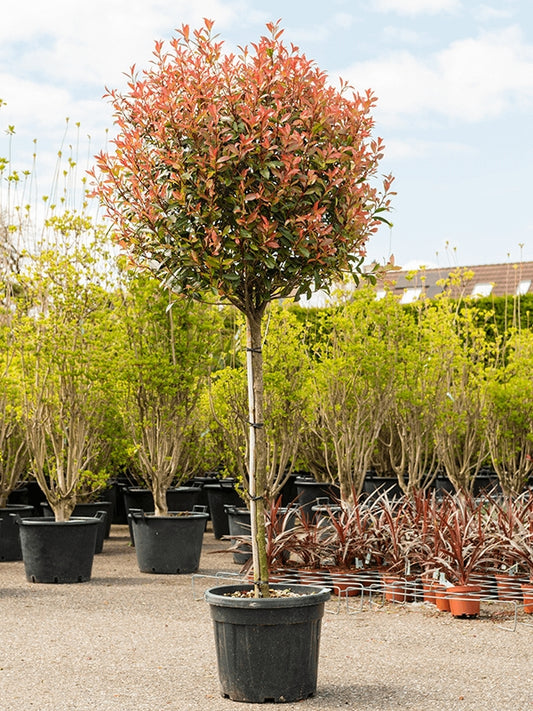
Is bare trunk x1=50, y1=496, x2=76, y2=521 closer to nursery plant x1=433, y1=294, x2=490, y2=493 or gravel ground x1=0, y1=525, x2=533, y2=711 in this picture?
gravel ground x1=0, y1=525, x2=533, y2=711

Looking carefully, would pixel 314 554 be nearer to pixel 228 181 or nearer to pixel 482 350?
pixel 228 181

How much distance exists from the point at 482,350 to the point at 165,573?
17.8 feet

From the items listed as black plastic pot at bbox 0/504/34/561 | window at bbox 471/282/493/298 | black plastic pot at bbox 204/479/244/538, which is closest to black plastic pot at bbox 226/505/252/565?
black plastic pot at bbox 204/479/244/538

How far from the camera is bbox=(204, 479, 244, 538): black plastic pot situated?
10.3 meters

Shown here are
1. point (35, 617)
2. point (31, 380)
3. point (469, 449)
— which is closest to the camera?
point (35, 617)

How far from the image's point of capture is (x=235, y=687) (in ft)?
13.3

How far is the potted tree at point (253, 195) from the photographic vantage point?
13.1ft

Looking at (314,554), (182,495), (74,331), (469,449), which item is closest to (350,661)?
(314,554)

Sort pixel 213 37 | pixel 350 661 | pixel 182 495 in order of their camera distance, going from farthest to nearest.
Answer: pixel 182 495 < pixel 350 661 < pixel 213 37

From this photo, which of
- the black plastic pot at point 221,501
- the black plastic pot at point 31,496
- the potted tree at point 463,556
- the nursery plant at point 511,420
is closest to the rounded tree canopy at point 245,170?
the potted tree at point 463,556

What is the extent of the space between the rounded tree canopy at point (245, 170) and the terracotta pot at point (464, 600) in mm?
2810

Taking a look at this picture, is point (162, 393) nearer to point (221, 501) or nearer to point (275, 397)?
point (275, 397)

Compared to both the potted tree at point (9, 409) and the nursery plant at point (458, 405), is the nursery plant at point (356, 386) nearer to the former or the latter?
the nursery plant at point (458, 405)

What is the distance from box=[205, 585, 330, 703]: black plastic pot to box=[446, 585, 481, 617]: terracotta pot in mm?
2228
